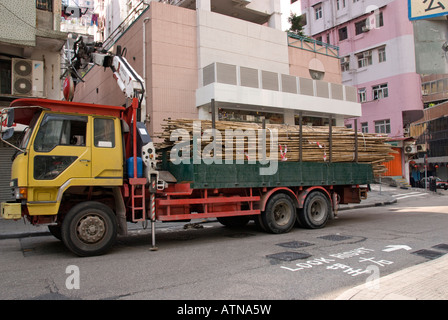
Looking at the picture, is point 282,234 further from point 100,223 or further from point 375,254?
point 100,223

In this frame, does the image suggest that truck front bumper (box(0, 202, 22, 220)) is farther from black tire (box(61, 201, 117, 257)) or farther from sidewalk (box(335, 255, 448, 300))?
sidewalk (box(335, 255, 448, 300))

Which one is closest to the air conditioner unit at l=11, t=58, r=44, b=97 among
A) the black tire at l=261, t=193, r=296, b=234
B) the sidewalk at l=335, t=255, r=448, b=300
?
the black tire at l=261, t=193, r=296, b=234

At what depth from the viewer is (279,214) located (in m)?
9.57

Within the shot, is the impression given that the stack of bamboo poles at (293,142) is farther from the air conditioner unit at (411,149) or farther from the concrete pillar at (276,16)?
the air conditioner unit at (411,149)

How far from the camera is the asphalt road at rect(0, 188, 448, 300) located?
4.83 meters

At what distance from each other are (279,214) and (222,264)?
3642 millimetres

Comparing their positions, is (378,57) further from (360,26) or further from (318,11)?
(318,11)

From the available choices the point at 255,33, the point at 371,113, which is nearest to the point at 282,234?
the point at 255,33

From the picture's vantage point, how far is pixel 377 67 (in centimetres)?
3269

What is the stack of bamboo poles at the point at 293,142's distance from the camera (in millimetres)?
8438

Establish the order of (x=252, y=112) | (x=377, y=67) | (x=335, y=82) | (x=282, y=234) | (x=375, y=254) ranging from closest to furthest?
(x=375, y=254)
(x=282, y=234)
(x=252, y=112)
(x=335, y=82)
(x=377, y=67)

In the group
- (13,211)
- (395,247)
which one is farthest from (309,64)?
(13,211)

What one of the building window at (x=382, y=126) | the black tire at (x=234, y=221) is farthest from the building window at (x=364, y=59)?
the black tire at (x=234, y=221)
